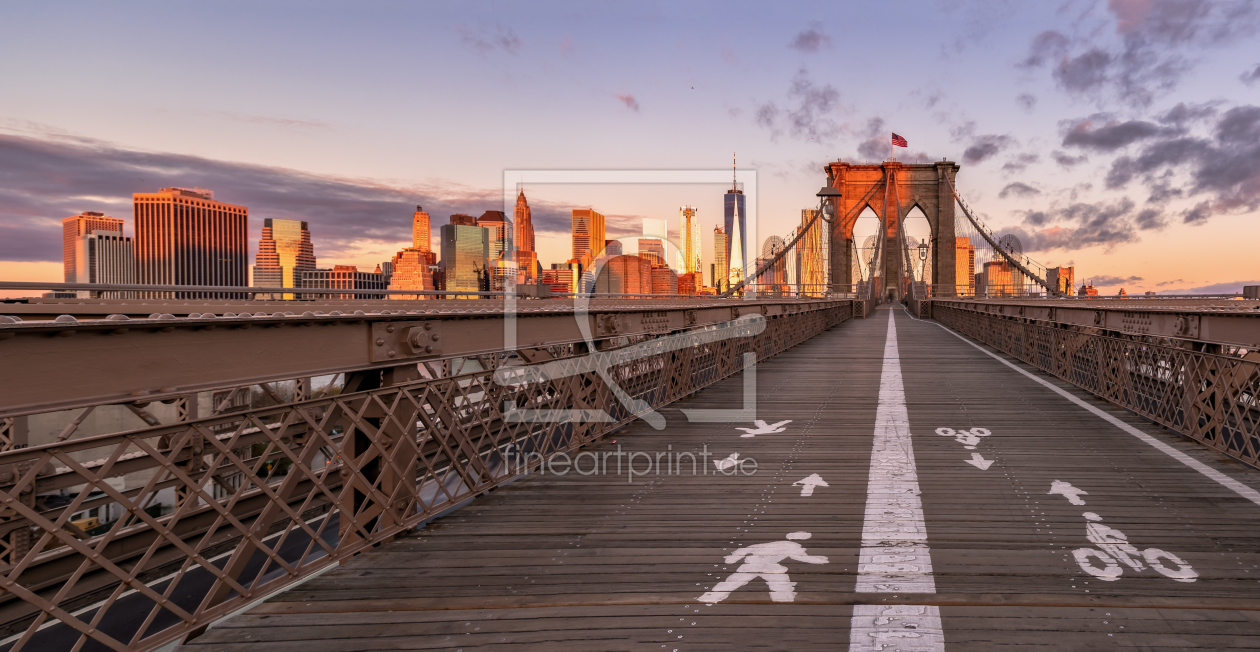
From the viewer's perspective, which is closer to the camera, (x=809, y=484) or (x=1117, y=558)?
(x=1117, y=558)

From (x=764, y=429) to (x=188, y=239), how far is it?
69.3m

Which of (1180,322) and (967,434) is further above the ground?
(1180,322)

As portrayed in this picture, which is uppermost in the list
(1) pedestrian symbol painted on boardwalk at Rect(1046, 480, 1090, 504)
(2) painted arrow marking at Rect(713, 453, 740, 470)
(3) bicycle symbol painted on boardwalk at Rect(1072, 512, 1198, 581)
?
(1) pedestrian symbol painted on boardwalk at Rect(1046, 480, 1090, 504)

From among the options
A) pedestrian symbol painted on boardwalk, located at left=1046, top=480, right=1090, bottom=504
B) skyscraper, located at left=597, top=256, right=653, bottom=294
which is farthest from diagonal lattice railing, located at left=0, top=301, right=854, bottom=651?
skyscraper, located at left=597, top=256, right=653, bottom=294

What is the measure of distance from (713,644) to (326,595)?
2.49m

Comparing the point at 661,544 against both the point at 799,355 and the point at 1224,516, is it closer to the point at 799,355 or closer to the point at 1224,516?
the point at 1224,516

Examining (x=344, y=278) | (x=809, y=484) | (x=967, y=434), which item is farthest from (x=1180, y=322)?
(x=344, y=278)

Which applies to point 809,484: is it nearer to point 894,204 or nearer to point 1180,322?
point 1180,322

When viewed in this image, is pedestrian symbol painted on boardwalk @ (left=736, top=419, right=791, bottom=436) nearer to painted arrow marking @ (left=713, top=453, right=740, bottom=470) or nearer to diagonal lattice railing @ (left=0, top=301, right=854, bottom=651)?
painted arrow marking @ (left=713, top=453, right=740, bottom=470)

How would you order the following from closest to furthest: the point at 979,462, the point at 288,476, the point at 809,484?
Answer: the point at 288,476 → the point at 809,484 → the point at 979,462

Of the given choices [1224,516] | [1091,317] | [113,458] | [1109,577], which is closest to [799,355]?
[1091,317]

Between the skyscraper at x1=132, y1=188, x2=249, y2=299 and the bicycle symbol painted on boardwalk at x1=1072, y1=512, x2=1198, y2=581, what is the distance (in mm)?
68213

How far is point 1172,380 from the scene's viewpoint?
28.5ft

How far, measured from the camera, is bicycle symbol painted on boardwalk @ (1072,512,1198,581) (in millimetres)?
4312
